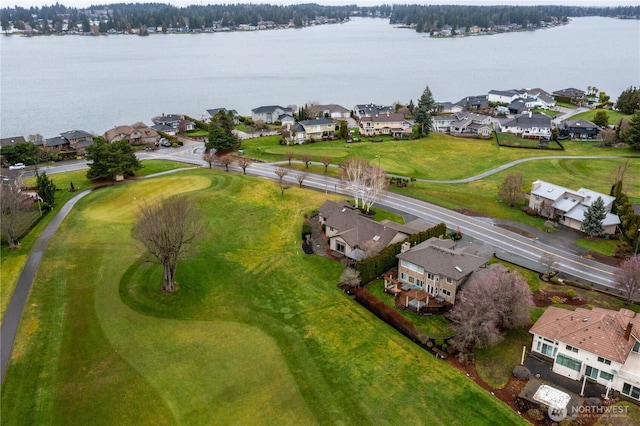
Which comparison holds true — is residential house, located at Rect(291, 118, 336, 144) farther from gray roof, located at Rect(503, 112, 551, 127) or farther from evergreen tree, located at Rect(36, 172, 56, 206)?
evergreen tree, located at Rect(36, 172, 56, 206)

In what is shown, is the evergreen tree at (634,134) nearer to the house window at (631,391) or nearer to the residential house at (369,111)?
the residential house at (369,111)

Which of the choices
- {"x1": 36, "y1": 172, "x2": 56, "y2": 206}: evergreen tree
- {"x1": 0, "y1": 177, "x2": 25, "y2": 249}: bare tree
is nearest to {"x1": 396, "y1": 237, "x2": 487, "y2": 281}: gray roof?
{"x1": 0, "y1": 177, "x2": 25, "y2": 249}: bare tree

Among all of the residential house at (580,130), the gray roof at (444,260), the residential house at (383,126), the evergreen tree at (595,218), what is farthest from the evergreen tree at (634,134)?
the gray roof at (444,260)

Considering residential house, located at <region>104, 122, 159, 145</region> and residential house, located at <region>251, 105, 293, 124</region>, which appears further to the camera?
residential house, located at <region>251, 105, 293, 124</region>

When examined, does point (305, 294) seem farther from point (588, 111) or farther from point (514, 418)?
point (588, 111)

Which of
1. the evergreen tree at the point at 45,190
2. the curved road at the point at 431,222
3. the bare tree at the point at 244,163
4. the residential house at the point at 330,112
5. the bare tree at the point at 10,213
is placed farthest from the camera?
the residential house at the point at 330,112

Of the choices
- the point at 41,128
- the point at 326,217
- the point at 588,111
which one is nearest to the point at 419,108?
the point at 588,111
